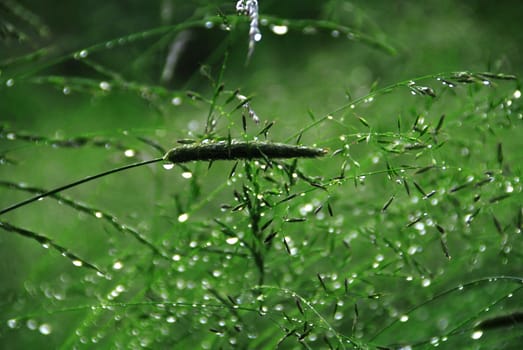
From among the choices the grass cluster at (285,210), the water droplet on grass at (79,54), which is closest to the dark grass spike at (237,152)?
the grass cluster at (285,210)

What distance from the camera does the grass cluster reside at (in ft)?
3.89

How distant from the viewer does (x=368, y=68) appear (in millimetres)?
2934

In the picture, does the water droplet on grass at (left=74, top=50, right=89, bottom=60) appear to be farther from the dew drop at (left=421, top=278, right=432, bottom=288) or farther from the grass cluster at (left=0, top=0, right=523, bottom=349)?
the dew drop at (left=421, top=278, right=432, bottom=288)

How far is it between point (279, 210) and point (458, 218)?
18.9 inches

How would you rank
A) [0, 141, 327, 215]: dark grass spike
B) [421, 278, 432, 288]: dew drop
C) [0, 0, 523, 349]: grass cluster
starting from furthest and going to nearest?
[421, 278, 432, 288]: dew drop < [0, 0, 523, 349]: grass cluster < [0, 141, 327, 215]: dark grass spike

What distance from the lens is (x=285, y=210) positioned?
47.4 inches

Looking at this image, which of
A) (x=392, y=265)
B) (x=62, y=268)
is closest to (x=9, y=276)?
(x=62, y=268)

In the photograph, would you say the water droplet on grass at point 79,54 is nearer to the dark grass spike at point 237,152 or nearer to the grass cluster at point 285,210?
the grass cluster at point 285,210

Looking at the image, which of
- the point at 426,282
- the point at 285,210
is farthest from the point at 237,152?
the point at 426,282

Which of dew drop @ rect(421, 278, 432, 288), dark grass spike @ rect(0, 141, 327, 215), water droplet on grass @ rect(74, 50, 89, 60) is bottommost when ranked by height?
dew drop @ rect(421, 278, 432, 288)

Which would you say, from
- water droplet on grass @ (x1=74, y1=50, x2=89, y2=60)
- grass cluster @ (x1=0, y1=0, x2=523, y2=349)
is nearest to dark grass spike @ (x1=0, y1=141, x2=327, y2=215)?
grass cluster @ (x1=0, y1=0, x2=523, y2=349)

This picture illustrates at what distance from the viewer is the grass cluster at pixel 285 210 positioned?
1.19 m

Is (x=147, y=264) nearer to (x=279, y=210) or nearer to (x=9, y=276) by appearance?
(x=279, y=210)

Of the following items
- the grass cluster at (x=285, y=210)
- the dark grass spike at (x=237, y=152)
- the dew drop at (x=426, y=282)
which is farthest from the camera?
the dew drop at (x=426, y=282)
